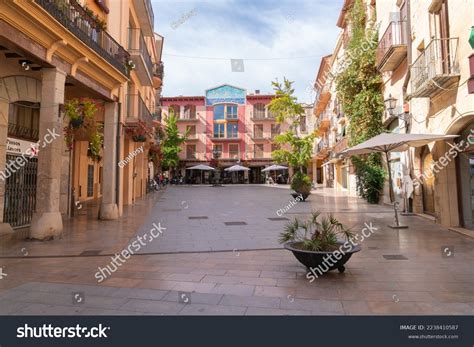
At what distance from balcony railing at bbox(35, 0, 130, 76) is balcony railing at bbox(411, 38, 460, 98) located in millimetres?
8643

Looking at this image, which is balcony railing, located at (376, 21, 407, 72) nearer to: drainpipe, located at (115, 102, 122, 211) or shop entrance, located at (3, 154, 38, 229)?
drainpipe, located at (115, 102, 122, 211)

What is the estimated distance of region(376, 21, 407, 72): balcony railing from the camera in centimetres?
1230

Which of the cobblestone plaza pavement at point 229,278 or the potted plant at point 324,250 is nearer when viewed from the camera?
the cobblestone plaza pavement at point 229,278

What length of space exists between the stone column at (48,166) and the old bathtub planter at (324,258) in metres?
5.81

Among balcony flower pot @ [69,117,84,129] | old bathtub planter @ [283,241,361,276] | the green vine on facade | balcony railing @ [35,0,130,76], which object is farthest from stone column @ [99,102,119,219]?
the green vine on facade

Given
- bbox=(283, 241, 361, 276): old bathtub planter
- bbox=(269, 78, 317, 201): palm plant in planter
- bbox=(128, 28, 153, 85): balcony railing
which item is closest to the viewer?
bbox=(283, 241, 361, 276): old bathtub planter

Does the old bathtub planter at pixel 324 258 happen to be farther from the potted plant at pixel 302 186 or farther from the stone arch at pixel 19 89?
the potted plant at pixel 302 186

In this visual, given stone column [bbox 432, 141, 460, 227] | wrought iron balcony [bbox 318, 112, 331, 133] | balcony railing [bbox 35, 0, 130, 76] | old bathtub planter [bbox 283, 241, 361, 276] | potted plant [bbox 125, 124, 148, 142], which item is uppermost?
wrought iron balcony [bbox 318, 112, 331, 133]

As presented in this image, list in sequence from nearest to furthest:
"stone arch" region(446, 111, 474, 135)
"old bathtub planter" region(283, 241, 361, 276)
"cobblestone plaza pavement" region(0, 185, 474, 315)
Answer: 1. "cobblestone plaza pavement" region(0, 185, 474, 315)
2. "old bathtub planter" region(283, 241, 361, 276)
3. "stone arch" region(446, 111, 474, 135)

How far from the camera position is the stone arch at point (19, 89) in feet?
27.8

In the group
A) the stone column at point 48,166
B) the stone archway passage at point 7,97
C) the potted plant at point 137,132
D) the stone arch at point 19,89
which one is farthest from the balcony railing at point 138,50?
the stone column at point 48,166

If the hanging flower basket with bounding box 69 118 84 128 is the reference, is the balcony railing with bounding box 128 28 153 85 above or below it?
above
